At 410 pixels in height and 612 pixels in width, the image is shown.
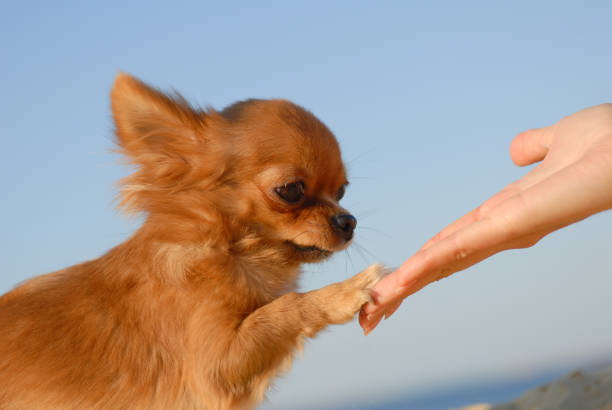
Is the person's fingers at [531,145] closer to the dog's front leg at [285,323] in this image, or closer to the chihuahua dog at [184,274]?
the chihuahua dog at [184,274]

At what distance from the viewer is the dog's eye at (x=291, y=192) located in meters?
3.43

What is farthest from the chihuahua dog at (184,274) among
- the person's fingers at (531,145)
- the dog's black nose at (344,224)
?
the person's fingers at (531,145)

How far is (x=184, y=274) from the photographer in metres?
3.34

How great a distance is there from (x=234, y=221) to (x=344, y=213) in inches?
25.5

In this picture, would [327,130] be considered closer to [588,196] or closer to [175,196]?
[175,196]

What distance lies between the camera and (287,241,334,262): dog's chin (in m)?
3.57

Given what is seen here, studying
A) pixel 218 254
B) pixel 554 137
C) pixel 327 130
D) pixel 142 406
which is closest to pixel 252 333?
pixel 218 254

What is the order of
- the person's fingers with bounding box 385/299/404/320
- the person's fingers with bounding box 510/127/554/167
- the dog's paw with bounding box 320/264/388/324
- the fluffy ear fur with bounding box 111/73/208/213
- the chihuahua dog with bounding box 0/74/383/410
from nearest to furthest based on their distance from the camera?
the dog's paw with bounding box 320/264/388/324 → the person's fingers with bounding box 385/299/404/320 → the chihuahua dog with bounding box 0/74/383/410 → the person's fingers with bounding box 510/127/554/167 → the fluffy ear fur with bounding box 111/73/208/213

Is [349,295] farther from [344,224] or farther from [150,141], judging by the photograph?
[150,141]

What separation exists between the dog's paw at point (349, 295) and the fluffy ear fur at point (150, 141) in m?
1.34

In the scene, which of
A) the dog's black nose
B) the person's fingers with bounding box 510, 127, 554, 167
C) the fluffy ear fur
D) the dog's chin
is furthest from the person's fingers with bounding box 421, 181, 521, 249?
the fluffy ear fur

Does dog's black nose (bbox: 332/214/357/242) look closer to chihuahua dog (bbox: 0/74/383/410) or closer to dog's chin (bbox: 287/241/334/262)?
chihuahua dog (bbox: 0/74/383/410)

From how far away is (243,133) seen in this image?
3.76 meters

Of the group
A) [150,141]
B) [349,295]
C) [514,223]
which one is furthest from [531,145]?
[150,141]
